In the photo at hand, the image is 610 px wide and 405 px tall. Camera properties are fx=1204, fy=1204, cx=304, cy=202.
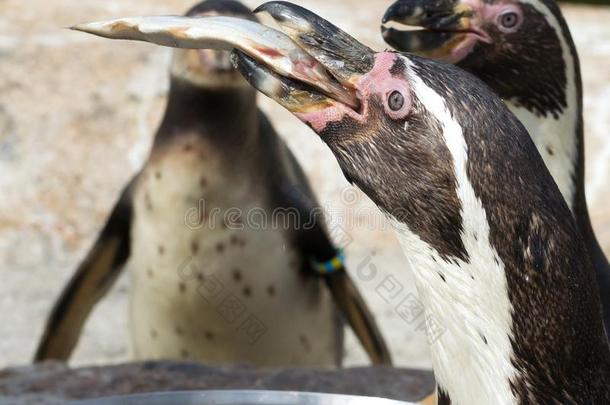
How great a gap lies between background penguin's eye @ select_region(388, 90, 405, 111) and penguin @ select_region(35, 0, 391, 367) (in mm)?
1844

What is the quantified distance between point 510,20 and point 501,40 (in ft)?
0.14

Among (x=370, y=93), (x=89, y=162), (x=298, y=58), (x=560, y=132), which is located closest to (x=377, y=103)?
(x=370, y=93)

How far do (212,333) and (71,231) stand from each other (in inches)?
59.5

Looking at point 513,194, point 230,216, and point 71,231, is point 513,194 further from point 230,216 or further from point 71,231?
point 71,231

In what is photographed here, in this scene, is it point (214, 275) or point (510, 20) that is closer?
point (510, 20)

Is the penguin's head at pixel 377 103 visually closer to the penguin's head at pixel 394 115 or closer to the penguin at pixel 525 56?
the penguin's head at pixel 394 115

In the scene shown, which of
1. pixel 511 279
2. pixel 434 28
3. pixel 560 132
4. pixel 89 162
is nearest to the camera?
pixel 511 279

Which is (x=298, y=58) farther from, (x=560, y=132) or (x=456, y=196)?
(x=560, y=132)

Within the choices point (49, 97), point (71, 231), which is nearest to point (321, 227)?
point (71, 231)

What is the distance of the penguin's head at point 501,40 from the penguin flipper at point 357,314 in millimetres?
1401

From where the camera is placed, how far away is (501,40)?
238 cm

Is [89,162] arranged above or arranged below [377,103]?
below

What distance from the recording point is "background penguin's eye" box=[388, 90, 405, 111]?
1.46 meters

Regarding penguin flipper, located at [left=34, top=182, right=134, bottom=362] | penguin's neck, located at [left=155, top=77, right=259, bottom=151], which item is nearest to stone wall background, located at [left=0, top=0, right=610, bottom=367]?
penguin flipper, located at [left=34, top=182, right=134, bottom=362]
